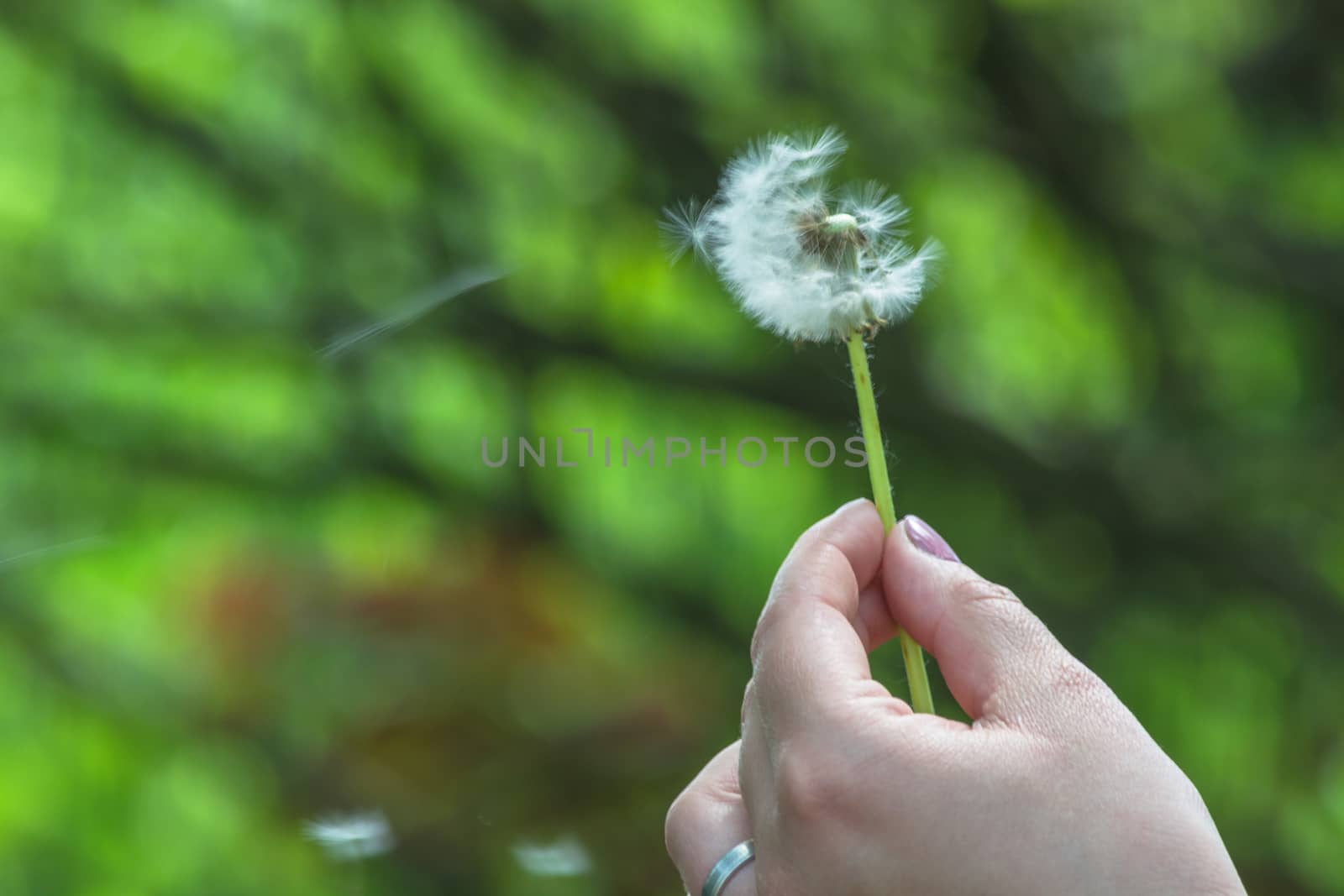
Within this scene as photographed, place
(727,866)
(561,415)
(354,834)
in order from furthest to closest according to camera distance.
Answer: (561,415), (354,834), (727,866)

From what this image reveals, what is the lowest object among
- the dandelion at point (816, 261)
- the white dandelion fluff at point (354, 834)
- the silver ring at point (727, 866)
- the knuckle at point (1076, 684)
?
the silver ring at point (727, 866)

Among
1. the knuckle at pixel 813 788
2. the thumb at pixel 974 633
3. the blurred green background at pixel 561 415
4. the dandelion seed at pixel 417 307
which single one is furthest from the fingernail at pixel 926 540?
the dandelion seed at pixel 417 307

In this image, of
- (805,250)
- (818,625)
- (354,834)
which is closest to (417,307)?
(354,834)

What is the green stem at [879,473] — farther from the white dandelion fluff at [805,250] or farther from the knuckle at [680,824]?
the knuckle at [680,824]

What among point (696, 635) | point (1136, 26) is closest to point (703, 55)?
point (1136, 26)

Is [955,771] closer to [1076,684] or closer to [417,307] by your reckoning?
[1076,684]

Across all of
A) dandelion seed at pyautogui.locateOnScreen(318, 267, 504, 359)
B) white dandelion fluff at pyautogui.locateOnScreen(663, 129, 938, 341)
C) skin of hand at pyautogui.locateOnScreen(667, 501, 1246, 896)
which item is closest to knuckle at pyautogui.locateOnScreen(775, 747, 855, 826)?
skin of hand at pyautogui.locateOnScreen(667, 501, 1246, 896)
